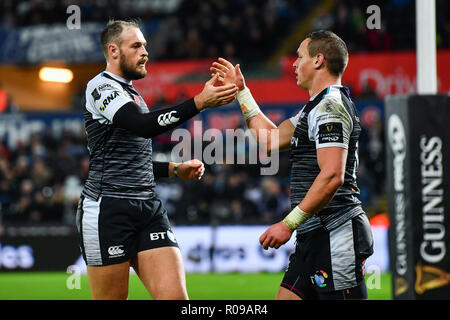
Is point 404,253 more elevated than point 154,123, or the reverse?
point 154,123

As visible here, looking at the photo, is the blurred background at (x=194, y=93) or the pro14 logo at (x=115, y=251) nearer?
the pro14 logo at (x=115, y=251)

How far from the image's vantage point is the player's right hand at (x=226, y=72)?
5.31m

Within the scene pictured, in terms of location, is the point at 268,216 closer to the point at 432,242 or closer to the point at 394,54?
the point at 394,54

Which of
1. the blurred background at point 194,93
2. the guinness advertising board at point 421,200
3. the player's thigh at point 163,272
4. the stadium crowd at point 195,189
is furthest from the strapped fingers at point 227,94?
the stadium crowd at point 195,189

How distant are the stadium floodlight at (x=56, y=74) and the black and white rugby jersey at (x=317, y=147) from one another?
18.5 meters

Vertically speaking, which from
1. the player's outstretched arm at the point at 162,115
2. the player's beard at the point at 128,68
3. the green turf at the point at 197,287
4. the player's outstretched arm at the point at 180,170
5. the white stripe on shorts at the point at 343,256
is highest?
the player's beard at the point at 128,68

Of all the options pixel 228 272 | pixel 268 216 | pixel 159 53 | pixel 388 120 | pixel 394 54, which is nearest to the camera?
pixel 388 120

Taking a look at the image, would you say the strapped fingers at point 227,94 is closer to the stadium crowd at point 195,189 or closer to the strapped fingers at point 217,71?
the strapped fingers at point 217,71

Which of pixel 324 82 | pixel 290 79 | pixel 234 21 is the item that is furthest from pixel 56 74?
pixel 324 82

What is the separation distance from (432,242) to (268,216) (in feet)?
26.8

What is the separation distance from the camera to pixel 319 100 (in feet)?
15.0

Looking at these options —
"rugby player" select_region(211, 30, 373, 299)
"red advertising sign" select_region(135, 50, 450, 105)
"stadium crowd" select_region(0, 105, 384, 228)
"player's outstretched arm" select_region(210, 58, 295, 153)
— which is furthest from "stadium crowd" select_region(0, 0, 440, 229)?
"rugby player" select_region(211, 30, 373, 299)

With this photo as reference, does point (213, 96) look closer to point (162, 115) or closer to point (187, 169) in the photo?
point (162, 115)

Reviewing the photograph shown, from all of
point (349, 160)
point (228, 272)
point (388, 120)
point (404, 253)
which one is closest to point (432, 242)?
point (404, 253)
